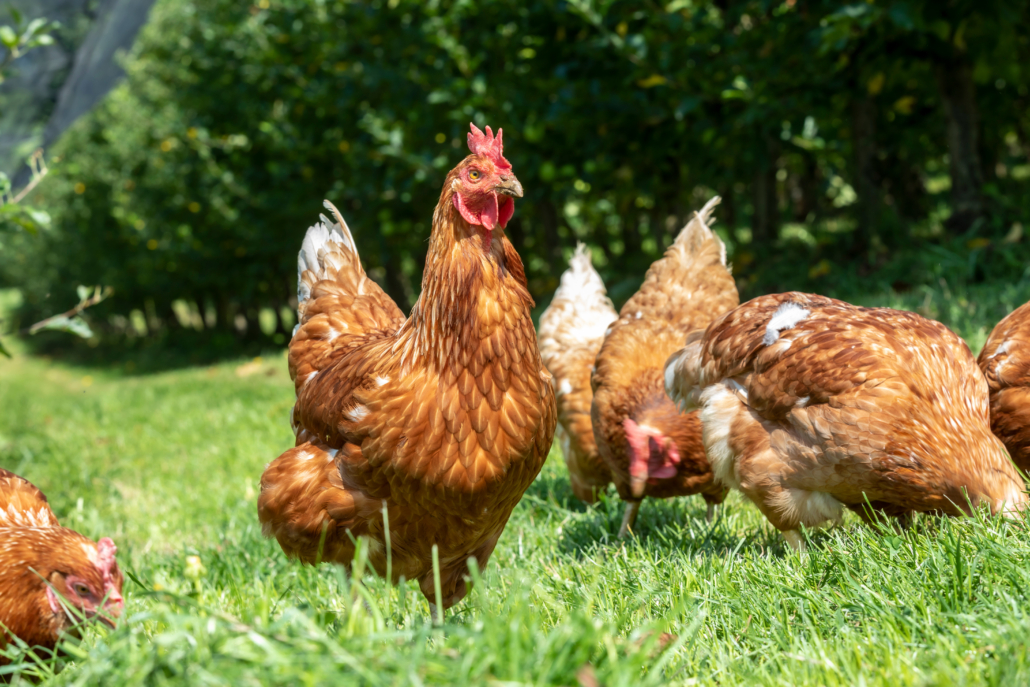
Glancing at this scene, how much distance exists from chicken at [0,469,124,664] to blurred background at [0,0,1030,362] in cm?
177

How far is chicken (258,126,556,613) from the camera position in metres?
2.35

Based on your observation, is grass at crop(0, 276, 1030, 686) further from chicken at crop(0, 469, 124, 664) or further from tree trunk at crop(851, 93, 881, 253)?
tree trunk at crop(851, 93, 881, 253)

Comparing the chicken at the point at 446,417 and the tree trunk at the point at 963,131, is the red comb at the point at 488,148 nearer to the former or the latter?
the chicken at the point at 446,417

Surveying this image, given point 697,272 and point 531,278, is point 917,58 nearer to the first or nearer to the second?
point 697,272

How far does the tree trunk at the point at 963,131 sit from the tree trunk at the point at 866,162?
642 millimetres

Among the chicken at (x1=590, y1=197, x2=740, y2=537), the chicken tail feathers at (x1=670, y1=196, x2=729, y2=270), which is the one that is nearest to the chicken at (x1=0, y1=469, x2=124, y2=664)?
the chicken at (x1=590, y1=197, x2=740, y2=537)

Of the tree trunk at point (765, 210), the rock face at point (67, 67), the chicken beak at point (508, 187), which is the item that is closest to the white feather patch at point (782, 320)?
the chicken beak at point (508, 187)

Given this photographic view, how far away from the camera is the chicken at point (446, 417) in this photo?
2.35 metres

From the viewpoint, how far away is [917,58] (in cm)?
626

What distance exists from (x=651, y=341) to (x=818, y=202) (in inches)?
354

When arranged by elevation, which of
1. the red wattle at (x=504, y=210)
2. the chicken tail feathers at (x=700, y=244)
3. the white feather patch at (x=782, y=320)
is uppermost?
the red wattle at (x=504, y=210)

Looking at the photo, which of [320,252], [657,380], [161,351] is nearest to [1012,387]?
[657,380]

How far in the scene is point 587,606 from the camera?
71.0 inches

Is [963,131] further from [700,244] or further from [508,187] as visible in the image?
[508,187]
